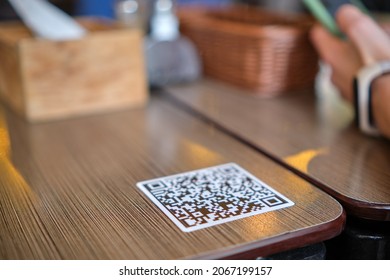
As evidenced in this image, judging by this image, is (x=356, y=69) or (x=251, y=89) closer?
(x=356, y=69)

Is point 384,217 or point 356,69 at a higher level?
point 356,69

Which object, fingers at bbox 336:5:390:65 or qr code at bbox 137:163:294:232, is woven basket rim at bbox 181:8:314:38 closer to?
fingers at bbox 336:5:390:65

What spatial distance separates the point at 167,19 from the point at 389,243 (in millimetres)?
803

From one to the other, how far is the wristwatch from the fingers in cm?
3

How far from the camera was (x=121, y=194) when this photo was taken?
0.70m

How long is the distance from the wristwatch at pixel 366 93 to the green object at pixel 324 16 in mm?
185

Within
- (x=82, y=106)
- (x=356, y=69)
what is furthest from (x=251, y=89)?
(x=82, y=106)

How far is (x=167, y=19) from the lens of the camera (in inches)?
49.7

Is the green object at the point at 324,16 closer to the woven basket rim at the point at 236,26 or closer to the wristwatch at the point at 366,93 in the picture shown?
the woven basket rim at the point at 236,26

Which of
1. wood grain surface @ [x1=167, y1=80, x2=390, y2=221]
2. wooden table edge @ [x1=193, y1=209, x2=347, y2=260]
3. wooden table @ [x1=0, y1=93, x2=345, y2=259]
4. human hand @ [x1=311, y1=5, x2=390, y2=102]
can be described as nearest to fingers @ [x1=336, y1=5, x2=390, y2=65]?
human hand @ [x1=311, y1=5, x2=390, y2=102]

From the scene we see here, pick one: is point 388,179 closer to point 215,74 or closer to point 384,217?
point 384,217

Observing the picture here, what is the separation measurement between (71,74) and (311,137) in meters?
0.48

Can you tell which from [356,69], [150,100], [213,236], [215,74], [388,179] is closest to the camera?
[213,236]

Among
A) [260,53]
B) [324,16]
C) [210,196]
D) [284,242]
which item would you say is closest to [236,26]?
[260,53]
